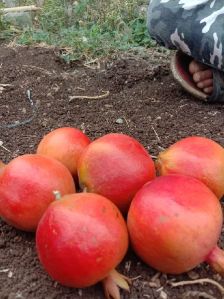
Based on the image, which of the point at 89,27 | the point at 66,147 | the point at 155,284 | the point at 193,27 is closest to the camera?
the point at 155,284

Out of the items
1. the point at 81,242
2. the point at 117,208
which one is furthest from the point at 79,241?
the point at 117,208

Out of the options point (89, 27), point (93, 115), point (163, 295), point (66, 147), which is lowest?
point (89, 27)

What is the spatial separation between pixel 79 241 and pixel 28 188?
24cm

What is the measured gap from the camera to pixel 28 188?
1.28 m

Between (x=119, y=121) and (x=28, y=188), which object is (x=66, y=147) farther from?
(x=119, y=121)

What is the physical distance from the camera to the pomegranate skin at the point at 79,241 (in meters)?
1.10

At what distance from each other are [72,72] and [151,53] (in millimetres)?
536

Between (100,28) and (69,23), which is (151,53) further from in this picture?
(69,23)

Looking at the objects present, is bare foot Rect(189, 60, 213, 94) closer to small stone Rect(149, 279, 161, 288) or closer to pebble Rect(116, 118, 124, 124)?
pebble Rect(116, 118, 124, 124)

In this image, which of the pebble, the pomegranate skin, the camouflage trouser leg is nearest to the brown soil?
the pebble

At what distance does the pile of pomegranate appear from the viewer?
111 centimetres

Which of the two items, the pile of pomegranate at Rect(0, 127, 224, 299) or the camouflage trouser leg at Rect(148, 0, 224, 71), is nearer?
the pile of pomegranate at Rect(0, 127, 224, 299)

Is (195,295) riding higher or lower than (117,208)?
lower

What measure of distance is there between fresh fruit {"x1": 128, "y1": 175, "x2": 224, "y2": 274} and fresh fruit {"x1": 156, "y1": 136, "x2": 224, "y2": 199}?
12 cm
